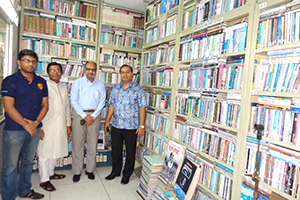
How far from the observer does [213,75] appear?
201cm

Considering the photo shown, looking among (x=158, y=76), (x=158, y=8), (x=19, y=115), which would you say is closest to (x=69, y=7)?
(x=158, y=8)

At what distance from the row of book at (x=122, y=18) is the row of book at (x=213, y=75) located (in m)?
1.81

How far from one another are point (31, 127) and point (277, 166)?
2337 millimetres

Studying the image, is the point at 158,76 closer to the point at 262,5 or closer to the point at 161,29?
the point at 161,29

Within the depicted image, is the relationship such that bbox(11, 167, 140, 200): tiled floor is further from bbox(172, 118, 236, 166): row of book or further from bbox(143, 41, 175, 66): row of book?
bbox(143, 41, 175, 66): row of book

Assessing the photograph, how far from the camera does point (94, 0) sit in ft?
11.6

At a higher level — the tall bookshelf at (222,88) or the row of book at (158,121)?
the tall bookshelf at (222,88)

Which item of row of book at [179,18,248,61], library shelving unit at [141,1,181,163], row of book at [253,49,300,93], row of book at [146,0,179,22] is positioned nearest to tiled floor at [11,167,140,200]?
library shelving unit at [141,1,181,163]

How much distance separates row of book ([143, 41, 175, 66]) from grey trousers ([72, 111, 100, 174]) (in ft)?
4.16

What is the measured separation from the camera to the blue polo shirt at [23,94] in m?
2.03

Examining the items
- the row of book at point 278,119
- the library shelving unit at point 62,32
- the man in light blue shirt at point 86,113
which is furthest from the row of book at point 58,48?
the row of book at point 278,119

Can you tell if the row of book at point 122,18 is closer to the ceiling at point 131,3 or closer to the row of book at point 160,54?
the ceiling at point 131,3

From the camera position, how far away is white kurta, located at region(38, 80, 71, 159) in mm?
2633

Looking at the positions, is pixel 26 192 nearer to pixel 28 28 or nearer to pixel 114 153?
pixel 114 153
